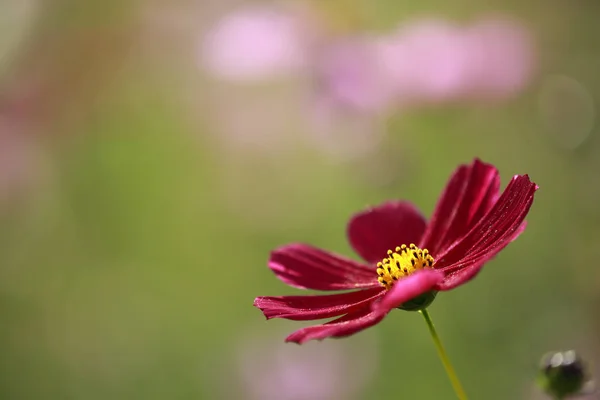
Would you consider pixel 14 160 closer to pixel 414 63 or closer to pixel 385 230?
pixel 414 63

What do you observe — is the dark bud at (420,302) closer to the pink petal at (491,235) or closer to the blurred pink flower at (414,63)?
the pink petal at (491,235)

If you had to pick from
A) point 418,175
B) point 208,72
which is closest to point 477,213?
point 418,175

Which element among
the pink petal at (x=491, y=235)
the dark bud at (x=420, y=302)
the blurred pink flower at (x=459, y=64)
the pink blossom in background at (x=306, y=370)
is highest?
the blurred pink flower at (x=459, y=64)

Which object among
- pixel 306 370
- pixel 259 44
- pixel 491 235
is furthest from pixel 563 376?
pixel 259 44

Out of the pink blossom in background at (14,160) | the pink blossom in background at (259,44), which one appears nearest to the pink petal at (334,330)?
the pink blossom in background at (259,44)

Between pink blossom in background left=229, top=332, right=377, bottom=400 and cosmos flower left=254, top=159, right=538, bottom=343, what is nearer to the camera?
cosmos flower left=254, top=159, right=538, bottom=343

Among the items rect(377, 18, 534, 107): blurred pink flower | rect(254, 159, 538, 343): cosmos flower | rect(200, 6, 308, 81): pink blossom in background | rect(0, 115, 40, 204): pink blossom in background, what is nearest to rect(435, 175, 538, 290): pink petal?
rect(254, 159, 538, 343): cosmos flower

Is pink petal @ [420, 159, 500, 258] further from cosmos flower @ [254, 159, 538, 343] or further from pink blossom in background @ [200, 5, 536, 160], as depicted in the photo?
pink blossom in background @ [200, 5, 536, 160]

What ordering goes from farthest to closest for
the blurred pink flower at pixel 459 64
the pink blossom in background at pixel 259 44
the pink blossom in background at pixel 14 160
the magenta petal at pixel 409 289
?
1. the pink blossom in background at pixel 14 160
2. the pink blossom in background at pixel 259 44
3. the blurred pink flower at pixel 459 64
4. the magenta petal at pixel 409 289
